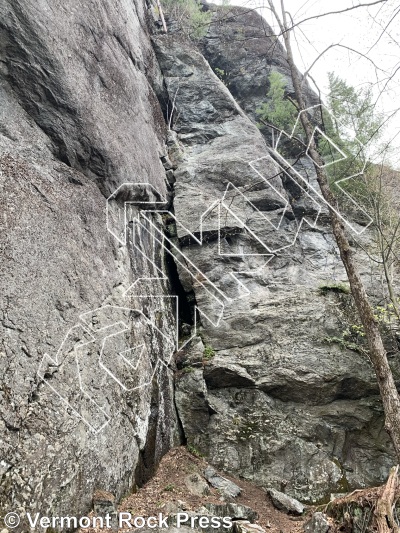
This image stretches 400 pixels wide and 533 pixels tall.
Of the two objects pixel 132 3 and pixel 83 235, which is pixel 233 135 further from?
pixel 83 235

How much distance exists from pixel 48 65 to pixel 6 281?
12.2 ft

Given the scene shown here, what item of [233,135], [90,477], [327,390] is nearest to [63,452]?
[90,477]

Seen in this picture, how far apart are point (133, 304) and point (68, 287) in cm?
179

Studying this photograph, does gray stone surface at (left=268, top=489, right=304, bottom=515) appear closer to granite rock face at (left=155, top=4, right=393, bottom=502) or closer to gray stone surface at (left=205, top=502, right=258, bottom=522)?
granite rock face at (left=155, top=4, right=393, bottom=502)

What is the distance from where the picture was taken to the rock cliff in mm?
4309

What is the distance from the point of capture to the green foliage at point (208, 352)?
8.08 metres

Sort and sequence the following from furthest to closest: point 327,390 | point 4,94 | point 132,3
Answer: point 132,3, point 327,390, point 4,94

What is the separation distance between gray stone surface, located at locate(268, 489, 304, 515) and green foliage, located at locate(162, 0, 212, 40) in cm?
1727

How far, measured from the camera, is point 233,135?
42.1 ft

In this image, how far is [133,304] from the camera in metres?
6.72

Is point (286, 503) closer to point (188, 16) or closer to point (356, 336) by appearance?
point (356, 336)

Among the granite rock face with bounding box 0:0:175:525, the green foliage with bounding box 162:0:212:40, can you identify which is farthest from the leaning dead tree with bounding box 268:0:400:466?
the green foliage with bounding box 162:0:212:40

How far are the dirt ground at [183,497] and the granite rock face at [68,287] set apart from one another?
0.82 ft
